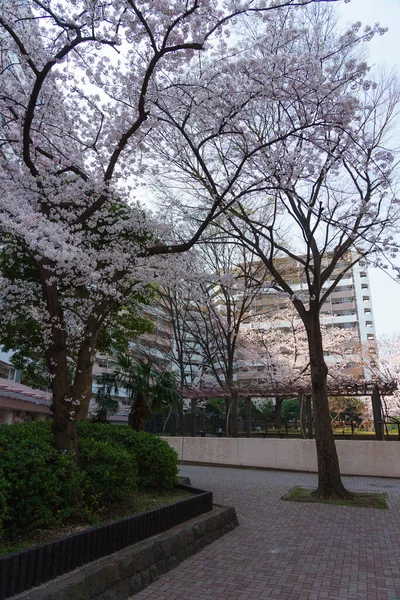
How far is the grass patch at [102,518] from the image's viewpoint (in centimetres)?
383

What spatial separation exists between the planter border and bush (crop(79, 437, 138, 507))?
1.94 feet

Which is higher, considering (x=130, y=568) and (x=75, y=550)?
(x=75, y=550)

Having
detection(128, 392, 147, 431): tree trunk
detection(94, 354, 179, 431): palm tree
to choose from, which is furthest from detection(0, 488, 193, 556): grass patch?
detection(94, 354, 179, 431): palm tree

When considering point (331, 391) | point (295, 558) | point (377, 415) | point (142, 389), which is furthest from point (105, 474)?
point (331, 391)

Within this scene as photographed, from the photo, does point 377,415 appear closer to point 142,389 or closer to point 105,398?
point 142,389

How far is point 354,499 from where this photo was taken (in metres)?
8.23

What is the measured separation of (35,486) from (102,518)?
3.44ft

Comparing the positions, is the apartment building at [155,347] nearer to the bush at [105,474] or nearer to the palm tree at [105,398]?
the palm tree at [105,398]

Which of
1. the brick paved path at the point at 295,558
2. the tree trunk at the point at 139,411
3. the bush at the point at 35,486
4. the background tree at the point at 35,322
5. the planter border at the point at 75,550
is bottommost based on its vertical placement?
the brick paved path at the point at 295,558

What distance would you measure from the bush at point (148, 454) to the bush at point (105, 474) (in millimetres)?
1028

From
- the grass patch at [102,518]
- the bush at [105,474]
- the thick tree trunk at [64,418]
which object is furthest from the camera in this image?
the thick tree trunk at [64,418]

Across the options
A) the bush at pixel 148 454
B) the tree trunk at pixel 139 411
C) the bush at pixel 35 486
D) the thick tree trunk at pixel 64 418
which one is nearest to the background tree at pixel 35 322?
the bush at pixel 148 454

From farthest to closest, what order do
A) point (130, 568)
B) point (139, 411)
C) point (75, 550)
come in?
point (139, 411) < point (130, 568) < point (75, 550)

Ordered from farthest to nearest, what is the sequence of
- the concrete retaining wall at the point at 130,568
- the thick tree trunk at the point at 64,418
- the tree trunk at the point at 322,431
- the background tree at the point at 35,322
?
the background tree at the point at 35,322
the tree trunk at the point at 322,431
the thick tree trunk at the point at 64,418
the concrete retaining wall at the point at 130,568
